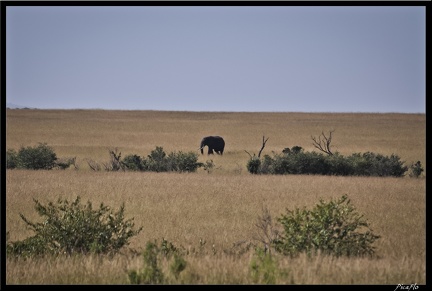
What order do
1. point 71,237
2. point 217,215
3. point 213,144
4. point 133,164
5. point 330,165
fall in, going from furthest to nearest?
point 213,144 → point 133,164 → point 330,165 → point 217,215 → point 71,237

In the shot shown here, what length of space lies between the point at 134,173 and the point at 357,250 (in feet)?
56.0

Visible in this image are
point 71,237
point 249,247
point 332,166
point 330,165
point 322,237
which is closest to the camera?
point 322,237

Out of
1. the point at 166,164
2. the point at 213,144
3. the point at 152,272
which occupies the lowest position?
the point at 152,272

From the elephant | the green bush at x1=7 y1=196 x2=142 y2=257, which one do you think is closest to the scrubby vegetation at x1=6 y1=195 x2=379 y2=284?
the green bush at x1=7 y1=196 x2=142 y2=257

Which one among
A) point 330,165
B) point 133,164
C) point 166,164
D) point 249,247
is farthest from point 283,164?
point 249,247

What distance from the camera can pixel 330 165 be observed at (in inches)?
1010

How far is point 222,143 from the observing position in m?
42.9

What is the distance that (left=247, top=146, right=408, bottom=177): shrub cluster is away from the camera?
2483cm

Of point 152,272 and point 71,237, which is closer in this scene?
point 152,272

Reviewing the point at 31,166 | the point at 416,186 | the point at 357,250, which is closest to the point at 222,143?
the point at 31,166

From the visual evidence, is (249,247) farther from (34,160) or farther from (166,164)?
(34,160)

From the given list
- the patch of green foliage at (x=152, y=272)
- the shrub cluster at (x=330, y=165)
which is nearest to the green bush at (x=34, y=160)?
the shrub cluster at (x=330, y=165)

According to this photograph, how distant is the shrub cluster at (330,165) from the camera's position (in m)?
24.8
